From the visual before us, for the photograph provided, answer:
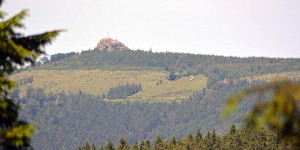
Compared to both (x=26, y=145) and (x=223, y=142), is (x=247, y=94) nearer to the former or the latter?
(x=26, y=145)

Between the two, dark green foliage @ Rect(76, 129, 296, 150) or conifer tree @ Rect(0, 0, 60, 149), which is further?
dark green foliage @ Rect(76, 129, 296, 150)

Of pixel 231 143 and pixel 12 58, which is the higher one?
pixel 12 58

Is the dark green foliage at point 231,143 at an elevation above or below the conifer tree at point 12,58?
below

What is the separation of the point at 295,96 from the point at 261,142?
13236 centimetres

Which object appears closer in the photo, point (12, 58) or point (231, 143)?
point (12, 58)

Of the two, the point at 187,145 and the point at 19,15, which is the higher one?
the point at 19,15

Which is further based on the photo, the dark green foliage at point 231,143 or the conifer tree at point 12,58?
the dark green foliage at point 231,143

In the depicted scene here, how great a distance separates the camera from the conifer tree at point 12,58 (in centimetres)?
1769

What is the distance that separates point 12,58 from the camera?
1830cm

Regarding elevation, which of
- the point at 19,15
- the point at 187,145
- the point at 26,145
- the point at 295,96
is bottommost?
the point at 187,145

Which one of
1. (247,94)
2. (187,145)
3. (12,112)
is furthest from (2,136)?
(187,145)

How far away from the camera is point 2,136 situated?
55.8 feet

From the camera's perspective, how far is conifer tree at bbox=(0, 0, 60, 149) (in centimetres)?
1769

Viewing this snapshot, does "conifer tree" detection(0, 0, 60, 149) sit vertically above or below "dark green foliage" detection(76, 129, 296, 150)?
above
